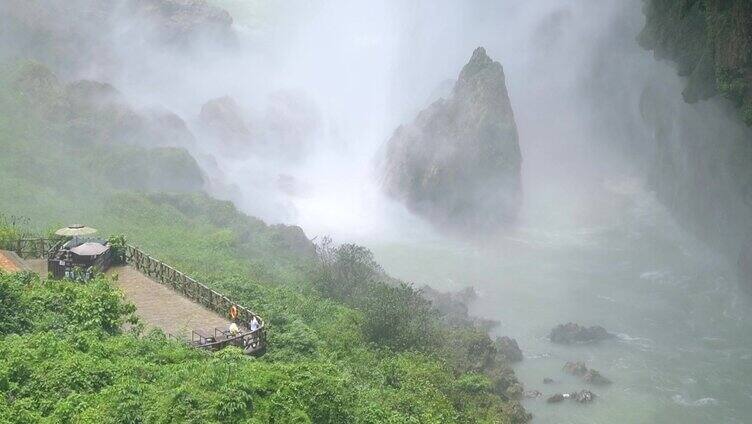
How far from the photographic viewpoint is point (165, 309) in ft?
87.8

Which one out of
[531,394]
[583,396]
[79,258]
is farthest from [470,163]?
[79,258]

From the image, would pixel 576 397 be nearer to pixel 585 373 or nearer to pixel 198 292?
pixel 585 373

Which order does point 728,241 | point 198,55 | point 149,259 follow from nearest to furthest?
1. point 149,259
2. point 728,241
3. point 198,55

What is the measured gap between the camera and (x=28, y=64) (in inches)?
2908

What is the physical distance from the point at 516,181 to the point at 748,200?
3232cm

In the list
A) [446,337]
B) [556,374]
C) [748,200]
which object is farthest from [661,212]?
[446,337]

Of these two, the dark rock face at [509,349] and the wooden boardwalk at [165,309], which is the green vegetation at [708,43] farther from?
the wooden boardwalk at [165,309]

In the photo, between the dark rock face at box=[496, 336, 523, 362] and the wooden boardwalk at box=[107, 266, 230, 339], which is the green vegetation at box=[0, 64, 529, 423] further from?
the dark rock face at box=[496, 336, 523, 362]

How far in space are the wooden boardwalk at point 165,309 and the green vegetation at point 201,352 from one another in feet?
3.99

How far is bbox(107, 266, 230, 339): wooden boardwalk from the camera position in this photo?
25297 mm

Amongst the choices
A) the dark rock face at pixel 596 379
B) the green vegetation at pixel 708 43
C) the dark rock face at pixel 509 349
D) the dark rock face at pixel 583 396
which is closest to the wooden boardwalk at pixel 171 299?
the dark rock face at pixel 583 396

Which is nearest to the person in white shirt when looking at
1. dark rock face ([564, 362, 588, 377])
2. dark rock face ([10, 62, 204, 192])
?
dark rock face ([564, 362, 588, 377])

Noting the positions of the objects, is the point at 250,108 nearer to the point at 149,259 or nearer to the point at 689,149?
the point at 689,149

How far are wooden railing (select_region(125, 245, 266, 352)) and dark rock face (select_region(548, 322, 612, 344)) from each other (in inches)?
1081
